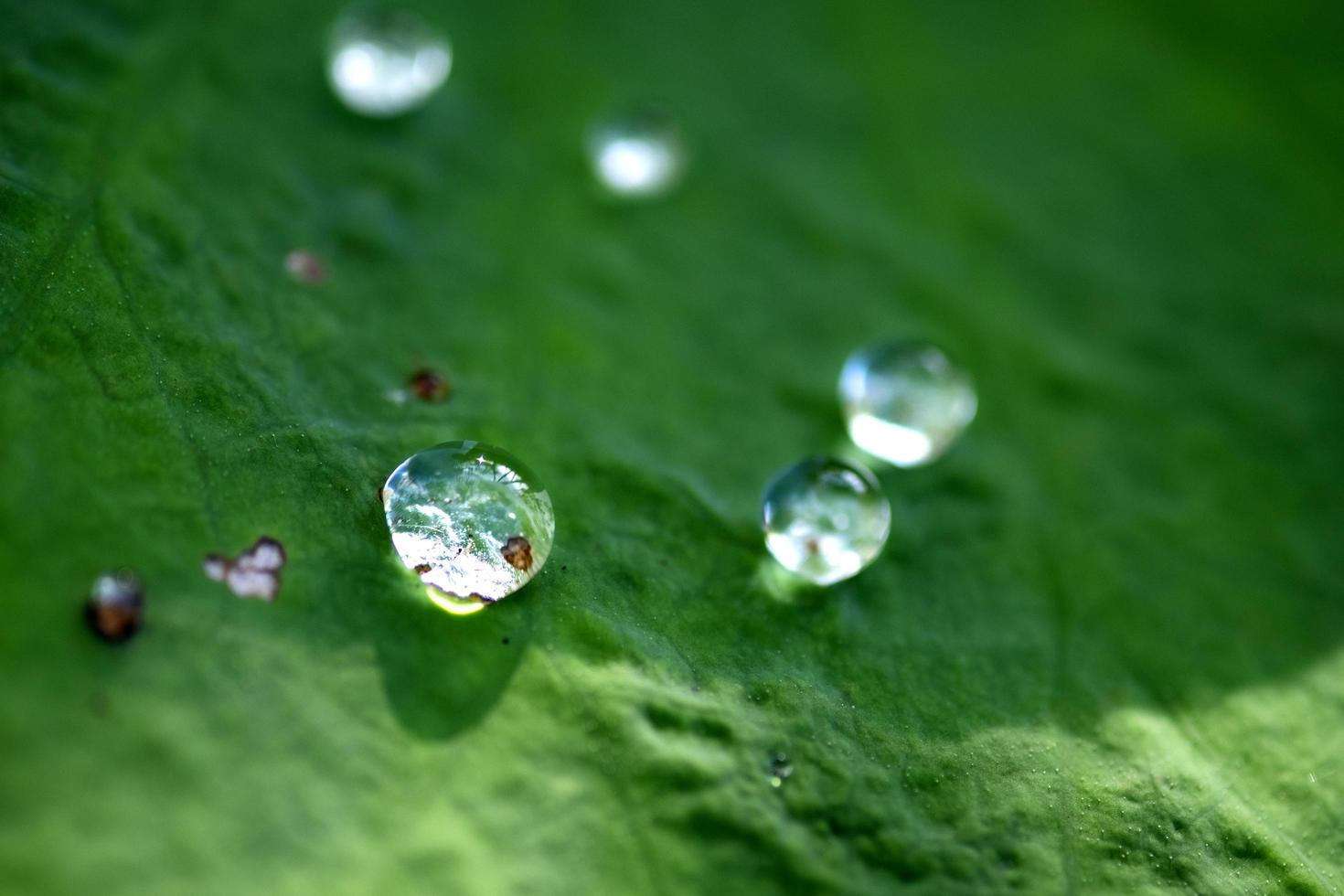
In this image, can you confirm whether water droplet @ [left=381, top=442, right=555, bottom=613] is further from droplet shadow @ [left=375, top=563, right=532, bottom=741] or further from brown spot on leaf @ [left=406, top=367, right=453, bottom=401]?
brown spot on leaf @ [left=406, top=367, right=453, bottom=401]

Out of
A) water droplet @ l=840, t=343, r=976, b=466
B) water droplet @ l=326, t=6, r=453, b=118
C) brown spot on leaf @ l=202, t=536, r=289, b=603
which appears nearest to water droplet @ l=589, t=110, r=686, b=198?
water droplet @ l=326, t=6, r=453, b=118

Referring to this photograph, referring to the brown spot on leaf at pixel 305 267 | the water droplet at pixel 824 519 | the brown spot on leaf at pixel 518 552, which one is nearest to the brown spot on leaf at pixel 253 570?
the brown spot on leaf at pixel 518 552

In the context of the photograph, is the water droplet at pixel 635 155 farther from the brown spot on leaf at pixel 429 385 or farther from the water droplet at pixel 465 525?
the water droplet at pixel 465 525

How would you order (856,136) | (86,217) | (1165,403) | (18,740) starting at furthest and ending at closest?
(856,136) < (1165,403) < (86,217) < (18,740)

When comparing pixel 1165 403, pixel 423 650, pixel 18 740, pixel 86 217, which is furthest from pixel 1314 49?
pixel 18 740

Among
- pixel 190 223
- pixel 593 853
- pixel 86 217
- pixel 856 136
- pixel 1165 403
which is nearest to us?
pixel 593 853

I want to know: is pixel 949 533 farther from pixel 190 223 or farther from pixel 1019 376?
pixel 190 223

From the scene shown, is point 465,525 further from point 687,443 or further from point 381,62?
point 381,62
